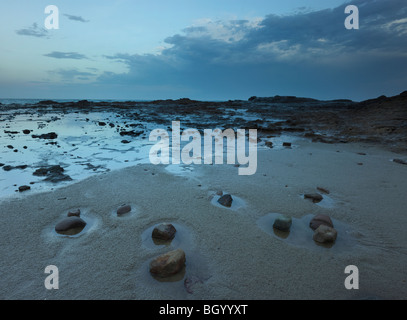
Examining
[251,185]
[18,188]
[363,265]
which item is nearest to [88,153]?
[18,188]

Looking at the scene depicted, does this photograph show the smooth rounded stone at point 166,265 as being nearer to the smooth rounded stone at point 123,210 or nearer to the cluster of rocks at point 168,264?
the cluster of rocks at point 168,264

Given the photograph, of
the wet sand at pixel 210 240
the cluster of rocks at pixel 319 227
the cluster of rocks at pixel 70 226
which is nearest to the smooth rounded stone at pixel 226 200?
the wet sand at pixel 210 240

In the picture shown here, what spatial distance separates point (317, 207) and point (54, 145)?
26.3ft

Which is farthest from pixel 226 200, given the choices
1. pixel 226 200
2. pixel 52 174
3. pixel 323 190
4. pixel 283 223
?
pixel 52 174

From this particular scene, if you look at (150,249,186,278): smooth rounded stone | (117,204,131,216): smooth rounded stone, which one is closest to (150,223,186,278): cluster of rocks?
(150,249,186,278): smooth rounded stone

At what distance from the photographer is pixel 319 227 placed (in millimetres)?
2561

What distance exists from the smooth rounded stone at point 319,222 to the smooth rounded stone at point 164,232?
1.70 m

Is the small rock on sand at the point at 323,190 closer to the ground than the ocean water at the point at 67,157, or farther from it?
closer to the ground

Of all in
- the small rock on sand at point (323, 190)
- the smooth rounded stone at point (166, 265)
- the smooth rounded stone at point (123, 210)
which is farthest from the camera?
the small rock on sand at point (323, 190)

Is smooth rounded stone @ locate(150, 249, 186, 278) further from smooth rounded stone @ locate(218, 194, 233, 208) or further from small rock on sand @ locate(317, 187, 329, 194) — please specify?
small rock on sand @ locate(317, 187, 329, 194)

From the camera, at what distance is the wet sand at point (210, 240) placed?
1.85 meters
